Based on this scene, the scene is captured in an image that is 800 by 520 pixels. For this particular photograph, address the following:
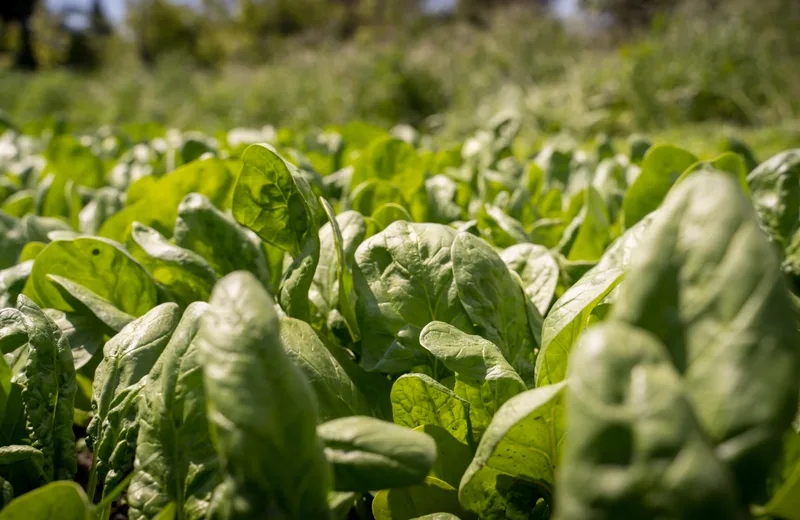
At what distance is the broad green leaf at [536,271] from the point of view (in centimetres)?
113

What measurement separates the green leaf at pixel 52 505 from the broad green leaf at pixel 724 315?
60 centimetres

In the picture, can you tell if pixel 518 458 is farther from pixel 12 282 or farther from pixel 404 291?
pixel 12 282

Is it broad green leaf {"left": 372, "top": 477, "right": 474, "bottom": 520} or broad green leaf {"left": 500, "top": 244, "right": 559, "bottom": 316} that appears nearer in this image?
broad green leaf {"left": 372, "top": 477, "right": 474, "bottom": 520}

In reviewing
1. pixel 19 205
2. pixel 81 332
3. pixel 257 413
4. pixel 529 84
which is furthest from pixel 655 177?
pixel 529 84

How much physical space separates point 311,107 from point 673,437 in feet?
36.7

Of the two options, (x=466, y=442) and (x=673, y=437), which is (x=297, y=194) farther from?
(x=673, y=437)

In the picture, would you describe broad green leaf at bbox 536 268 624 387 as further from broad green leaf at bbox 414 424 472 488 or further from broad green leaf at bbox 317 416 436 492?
broad green leaf at bbox 317 416 436 492

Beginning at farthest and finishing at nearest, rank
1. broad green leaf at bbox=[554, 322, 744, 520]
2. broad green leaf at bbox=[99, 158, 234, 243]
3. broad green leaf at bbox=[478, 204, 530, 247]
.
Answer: broad green leaf at bbox=[99, 158, 234, 243] < broad green leaf at bbox=[478, 204, 530, 247] < broad green leaf at bbox=[554, 322, 744, 520]

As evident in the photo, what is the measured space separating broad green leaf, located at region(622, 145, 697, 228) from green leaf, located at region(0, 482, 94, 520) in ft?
3.96

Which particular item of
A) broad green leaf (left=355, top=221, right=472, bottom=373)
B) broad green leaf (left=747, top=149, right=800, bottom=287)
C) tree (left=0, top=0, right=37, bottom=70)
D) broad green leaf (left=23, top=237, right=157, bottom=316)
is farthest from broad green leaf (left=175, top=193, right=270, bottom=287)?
tree (left=0, top=0, right=37, bottom=70)

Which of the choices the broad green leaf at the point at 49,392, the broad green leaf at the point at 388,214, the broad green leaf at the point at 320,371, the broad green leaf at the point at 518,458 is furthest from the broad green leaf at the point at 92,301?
the broad green leaf at the point at 518,458

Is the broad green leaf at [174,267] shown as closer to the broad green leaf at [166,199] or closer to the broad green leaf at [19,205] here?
the broad green leaf at [166,199]

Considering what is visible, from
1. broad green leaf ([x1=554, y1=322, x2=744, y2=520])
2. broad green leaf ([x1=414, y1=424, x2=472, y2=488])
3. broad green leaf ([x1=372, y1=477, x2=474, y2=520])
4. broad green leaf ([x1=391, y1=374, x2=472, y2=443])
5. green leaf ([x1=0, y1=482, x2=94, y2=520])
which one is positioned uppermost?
broad green leaf ([x1=554, y1=322, x2=744, y2=520])

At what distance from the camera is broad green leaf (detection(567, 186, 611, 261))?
54.7 inches
